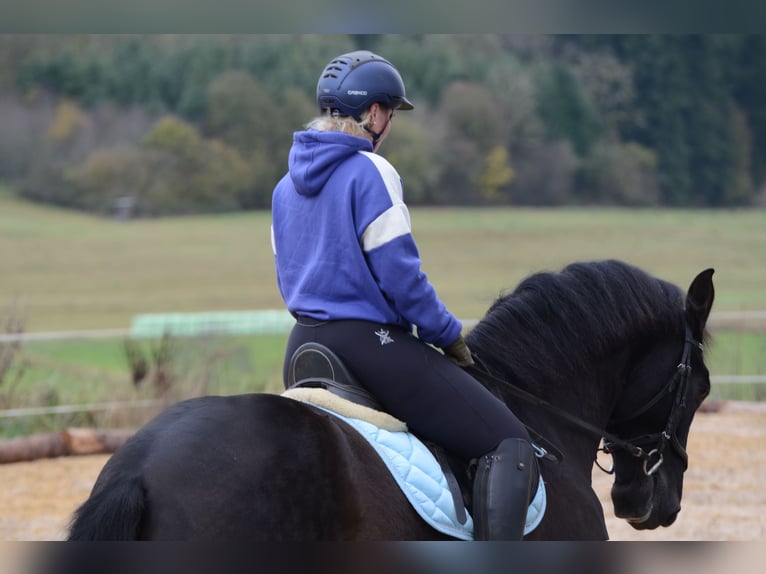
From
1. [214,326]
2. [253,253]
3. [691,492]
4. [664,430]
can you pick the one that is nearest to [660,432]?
[664,430]

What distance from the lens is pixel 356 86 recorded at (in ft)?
9.45

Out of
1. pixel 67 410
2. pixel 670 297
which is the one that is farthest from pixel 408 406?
pixel 67 410

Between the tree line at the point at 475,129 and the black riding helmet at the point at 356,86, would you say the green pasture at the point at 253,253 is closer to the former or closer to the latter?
the tree line at the point at 475,129

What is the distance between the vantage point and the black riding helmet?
9.45 ft

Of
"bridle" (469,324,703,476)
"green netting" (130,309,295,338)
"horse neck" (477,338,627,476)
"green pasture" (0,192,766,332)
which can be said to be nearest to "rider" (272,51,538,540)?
"horse neck" (477,338,627,476)

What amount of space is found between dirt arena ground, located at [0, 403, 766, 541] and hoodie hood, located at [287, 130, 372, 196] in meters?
3.85

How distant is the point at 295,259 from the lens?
2.91m

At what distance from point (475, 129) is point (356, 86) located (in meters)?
36.3

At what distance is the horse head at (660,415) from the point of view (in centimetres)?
349

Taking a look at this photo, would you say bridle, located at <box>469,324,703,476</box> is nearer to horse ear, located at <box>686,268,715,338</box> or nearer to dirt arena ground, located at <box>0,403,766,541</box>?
horse ear, located at <box>686,268,715,338</box>

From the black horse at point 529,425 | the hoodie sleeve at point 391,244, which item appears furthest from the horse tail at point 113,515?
the hoodie sleeve at point 391,244

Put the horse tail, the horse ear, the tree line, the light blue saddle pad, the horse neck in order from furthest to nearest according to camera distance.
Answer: the tree line → the horse ear → the horse neck → the light blue saddle pad → the horse tail

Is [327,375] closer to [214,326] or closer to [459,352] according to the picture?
[459,352]

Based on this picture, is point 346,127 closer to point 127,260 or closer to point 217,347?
point 217,347
